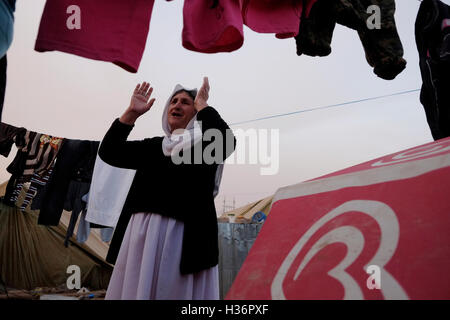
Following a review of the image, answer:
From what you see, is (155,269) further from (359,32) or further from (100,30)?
(359,32)

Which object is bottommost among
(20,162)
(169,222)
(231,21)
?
(169,222)

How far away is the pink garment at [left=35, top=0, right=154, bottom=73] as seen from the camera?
110cm

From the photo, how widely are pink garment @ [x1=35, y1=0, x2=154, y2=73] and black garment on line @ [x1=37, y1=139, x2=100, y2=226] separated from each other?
84.6 inches

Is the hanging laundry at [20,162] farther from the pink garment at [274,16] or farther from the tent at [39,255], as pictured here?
the tent at [39,255]

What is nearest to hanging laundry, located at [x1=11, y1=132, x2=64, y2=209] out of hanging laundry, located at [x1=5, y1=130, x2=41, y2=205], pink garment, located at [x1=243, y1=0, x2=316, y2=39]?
hanging laundry, located at [x1=5, y1=130, x2=41, y2=205]

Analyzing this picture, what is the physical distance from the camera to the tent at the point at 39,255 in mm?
5730

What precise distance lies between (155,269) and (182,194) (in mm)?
301

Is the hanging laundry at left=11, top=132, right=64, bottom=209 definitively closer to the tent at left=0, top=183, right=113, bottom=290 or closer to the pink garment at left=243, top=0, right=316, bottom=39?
the pink garment at left=243, top=0, right=316, bottom=39

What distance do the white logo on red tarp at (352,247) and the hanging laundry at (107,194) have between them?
95.3 inches

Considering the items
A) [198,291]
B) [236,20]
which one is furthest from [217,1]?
[198,291]

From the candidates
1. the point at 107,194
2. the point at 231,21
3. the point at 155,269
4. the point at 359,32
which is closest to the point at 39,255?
the point at 107,194

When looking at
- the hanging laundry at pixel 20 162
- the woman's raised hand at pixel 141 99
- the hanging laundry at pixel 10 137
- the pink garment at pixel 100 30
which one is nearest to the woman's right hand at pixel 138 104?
the woman's raised hand at pixel 141 99

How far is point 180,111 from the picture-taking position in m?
1.48
